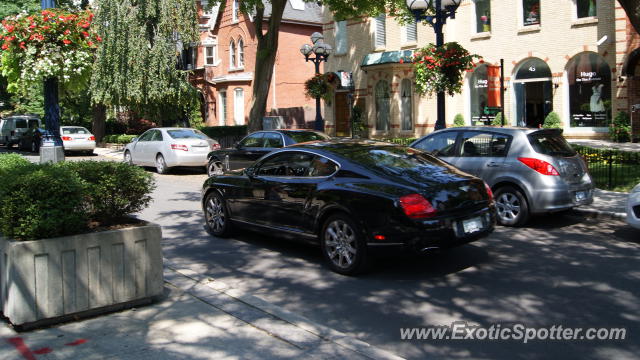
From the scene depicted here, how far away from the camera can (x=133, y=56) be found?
2836 cm

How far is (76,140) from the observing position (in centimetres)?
2789

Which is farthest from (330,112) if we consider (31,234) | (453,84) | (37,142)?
(31,234)

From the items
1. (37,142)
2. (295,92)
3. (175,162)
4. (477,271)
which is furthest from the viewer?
(295,92)

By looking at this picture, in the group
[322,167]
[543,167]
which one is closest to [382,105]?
[543,167]

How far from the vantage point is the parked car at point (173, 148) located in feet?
61.0

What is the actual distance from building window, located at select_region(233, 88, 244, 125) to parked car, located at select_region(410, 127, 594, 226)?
1064 inches

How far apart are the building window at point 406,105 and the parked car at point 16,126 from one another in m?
19.9

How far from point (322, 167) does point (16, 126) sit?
1239 inches

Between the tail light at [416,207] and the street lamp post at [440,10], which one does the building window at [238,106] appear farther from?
the tail light at [416,207]

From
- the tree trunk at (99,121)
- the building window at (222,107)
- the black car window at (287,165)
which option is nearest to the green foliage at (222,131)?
the building window at (222,107)

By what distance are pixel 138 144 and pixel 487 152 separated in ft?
45.6

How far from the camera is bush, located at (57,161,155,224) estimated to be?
597 cm

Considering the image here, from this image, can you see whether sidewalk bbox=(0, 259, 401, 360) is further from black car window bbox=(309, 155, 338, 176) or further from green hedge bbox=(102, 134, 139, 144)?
green hedge bbox=(102, 134, 139, 144)

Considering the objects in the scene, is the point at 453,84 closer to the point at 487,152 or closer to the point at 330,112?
the point at 487,152
